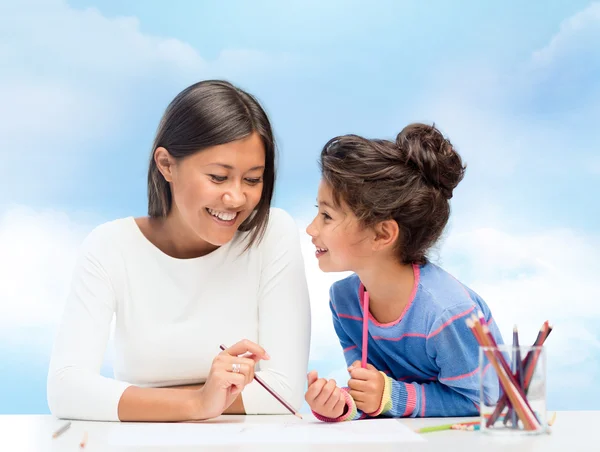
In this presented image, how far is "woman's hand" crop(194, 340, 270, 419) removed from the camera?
1.36m

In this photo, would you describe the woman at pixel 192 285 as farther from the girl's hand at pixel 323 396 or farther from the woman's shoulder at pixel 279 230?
the girl's hand at pixel 323 396

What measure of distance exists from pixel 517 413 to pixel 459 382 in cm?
34

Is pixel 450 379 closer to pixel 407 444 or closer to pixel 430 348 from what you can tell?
pixel 430 348

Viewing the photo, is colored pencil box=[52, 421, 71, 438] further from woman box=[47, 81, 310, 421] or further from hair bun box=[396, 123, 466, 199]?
hair bun box=[396, 123, 466, 199]

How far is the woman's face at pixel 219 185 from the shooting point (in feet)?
5.11

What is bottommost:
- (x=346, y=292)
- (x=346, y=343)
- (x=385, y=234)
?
(x=346, y=343)

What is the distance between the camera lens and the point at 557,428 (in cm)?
131

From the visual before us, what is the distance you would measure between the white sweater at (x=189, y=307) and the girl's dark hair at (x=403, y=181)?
21 cm

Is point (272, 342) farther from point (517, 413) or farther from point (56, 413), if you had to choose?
point (517, 413)

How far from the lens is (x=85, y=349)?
1.54 meters

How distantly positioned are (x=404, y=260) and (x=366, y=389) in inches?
13.1

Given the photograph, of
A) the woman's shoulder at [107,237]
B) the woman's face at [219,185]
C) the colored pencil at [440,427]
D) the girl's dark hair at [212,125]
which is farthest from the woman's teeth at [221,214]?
the colored pencil at [440,427]

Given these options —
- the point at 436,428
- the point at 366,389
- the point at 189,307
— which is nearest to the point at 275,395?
the point at 366,389

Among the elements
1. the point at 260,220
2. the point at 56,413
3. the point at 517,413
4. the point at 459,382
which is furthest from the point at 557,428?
the point at 56,413
